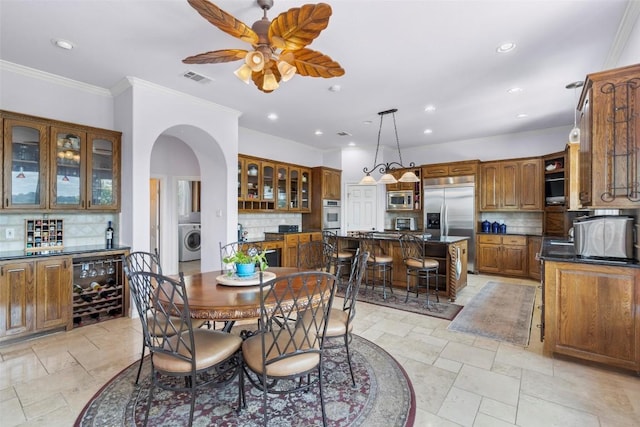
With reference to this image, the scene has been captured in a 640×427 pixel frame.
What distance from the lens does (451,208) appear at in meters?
6.45

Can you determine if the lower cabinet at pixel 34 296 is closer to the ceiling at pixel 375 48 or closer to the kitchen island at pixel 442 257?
the ceiling at pixel 375 48

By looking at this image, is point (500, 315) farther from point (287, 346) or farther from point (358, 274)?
point (287, 346)

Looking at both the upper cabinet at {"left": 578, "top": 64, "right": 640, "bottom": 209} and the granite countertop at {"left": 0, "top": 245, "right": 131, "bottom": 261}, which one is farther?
the granite countertop at {"left": 0, "top": 245, "right": 131, "bottom": 261}

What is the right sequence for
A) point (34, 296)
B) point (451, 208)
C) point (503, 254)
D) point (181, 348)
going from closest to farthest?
1. point (181, 348)
2. point (34, 296)
3. point (503, 254)
4. point (451, 208)

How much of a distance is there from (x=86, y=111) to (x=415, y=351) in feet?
15.9

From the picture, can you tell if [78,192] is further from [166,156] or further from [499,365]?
[499,365]

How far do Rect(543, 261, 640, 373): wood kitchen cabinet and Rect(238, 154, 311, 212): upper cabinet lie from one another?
15.0ft

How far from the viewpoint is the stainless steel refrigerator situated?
6.24m

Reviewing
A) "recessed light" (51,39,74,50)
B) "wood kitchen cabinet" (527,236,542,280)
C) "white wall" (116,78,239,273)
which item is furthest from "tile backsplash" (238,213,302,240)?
"wood kitchen cabinet" (527,236,542,280)

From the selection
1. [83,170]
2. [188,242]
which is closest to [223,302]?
[83,170]

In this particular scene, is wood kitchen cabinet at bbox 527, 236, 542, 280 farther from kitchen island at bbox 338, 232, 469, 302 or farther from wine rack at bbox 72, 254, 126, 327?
wine rack at bbox 72, 254, 126, 327

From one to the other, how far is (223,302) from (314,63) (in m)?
1.94

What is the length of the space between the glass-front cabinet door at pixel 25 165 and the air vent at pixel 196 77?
5.48ft

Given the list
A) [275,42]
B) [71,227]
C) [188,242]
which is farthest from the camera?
[188,242]
